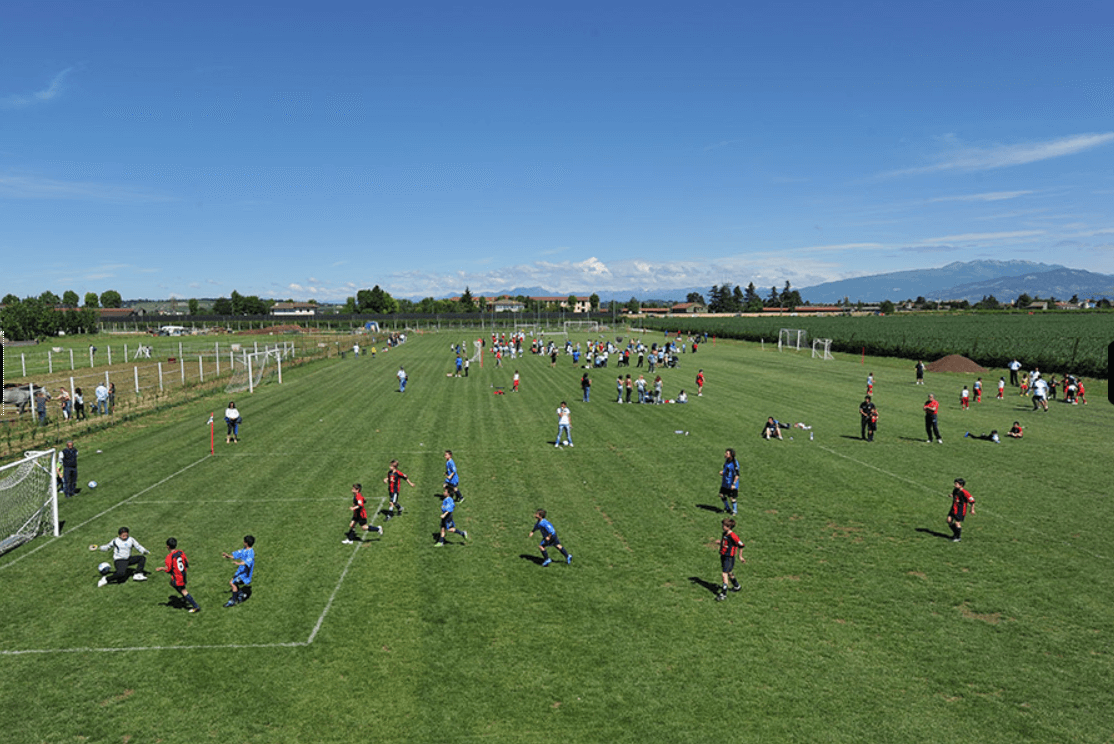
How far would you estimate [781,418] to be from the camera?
99.9 feet

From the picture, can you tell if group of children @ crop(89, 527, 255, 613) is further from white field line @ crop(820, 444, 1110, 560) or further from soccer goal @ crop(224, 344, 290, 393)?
soccer goal @ crop(224, 344, 290, 393)

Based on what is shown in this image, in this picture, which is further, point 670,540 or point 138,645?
point 670,540

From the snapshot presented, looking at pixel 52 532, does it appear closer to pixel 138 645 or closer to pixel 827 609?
pixel 138 645

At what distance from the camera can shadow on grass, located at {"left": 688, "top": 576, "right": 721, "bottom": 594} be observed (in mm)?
12273

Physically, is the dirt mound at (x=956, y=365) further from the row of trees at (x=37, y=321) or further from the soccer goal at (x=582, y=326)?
the row of trees at (x=37, y=321)

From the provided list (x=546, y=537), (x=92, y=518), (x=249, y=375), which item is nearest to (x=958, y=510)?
(x=546, y=537)

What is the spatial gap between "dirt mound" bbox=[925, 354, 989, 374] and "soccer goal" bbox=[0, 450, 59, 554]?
58213 millimetres

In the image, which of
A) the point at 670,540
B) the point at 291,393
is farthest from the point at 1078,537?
the point at 291,393

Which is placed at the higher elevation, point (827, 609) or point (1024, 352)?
point (1024, 352)

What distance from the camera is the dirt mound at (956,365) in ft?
168

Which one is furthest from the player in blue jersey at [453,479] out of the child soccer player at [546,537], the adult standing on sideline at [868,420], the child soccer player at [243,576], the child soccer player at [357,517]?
the adult standing on sideline at [868,420]

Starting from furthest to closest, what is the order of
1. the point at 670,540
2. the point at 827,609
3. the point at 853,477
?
the point at 853,477
the point at 670,540
the point at 827,609

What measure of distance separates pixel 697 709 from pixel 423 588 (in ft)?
19.7

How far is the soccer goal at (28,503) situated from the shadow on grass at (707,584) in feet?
51.5
